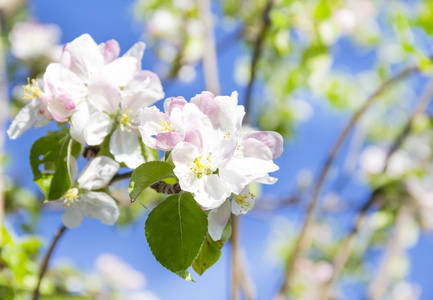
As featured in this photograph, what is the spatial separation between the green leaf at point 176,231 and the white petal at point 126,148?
0.32 feet

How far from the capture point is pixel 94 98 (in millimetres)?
673

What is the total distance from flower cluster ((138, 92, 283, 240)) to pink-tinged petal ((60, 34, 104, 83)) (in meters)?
0.17

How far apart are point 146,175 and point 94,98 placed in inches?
7.2

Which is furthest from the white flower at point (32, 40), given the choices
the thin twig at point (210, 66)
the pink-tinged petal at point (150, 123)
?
the pink-tinged petal at point (150, 123)

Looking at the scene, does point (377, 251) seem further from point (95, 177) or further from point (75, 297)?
point (95, 177)

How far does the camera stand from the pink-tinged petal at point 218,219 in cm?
59

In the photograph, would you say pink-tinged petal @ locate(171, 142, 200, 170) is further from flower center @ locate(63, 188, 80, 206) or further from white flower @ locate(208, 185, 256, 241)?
flower center @ locate(63, 188, 80, 206)

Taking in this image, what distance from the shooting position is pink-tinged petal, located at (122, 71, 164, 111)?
2.26ft

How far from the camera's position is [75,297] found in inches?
58.3

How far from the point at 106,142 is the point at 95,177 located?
6 cm

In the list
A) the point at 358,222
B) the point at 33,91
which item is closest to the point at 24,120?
the point at 33,91

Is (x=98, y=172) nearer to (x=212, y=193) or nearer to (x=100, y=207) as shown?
(x=100, y=207)

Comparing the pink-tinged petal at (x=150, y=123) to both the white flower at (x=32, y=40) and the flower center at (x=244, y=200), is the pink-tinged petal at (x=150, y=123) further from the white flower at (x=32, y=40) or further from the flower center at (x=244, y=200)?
the white flower at (x=32, y=40)

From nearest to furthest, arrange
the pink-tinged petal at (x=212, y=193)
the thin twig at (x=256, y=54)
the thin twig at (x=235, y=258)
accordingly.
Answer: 1. the pink-tinged petal at (x=212, y=193)
2. the thin twig at (x=235, y=258)
3. the thin twig at (x=256, y=54)
